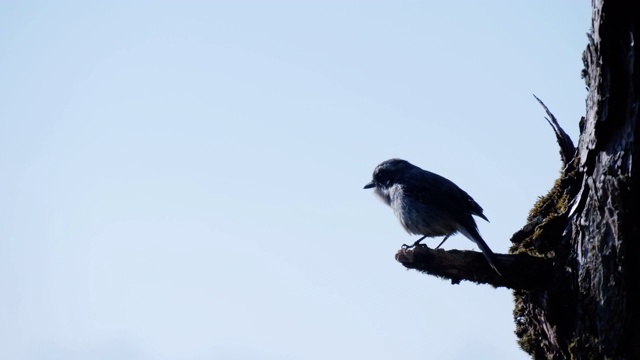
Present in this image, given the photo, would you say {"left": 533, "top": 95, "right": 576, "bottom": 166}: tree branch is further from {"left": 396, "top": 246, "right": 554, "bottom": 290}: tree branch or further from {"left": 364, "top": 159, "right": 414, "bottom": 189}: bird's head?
{"left": 364, "top": 159, "right": 414, "bottom": 189}: bird's head

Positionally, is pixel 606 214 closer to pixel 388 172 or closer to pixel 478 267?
pixel 478 267

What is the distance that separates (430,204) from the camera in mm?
8367

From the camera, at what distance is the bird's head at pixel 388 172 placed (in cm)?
948

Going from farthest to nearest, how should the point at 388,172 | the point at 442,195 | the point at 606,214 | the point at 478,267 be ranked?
the point at 388,172
the point at 442,195
the point at 478,267
the point at 606,214

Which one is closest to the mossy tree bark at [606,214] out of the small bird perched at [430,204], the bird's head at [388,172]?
the small bird perched at [430,204]

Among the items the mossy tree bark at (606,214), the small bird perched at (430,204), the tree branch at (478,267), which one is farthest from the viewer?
the small bird perched at (430,204)

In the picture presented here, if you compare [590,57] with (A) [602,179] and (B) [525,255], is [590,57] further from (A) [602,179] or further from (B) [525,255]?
(B) [525,255]

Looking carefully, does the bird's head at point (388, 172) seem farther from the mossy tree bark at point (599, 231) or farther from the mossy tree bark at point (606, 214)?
the mossy tree bark at point (606, 214)

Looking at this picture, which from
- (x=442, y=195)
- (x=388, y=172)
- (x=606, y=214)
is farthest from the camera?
(x=388, y=172)

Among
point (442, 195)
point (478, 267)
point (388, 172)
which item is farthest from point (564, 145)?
point (388, 172)

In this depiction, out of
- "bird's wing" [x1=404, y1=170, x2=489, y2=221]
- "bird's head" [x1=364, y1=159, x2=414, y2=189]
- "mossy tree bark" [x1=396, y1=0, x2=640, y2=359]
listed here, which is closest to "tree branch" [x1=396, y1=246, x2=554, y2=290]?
"mossy tree bark" [x1=396, y1=0, x2=640, y2=359]

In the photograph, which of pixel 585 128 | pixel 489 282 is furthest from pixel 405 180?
pixel 585 128

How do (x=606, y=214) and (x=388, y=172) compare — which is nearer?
(x=606, y=214)

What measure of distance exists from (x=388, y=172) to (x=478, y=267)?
13.8 ft
